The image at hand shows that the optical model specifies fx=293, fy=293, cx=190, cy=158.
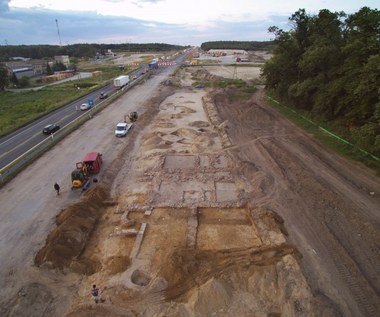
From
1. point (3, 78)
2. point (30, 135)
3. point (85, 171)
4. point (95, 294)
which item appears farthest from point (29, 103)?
point (95, 294)

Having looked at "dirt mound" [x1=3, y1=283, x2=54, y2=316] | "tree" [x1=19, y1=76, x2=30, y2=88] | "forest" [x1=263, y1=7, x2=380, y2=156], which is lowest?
"tree" [x1=19, y1=76, x2=30, y2=88]

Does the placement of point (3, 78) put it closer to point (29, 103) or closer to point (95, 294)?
point (29, 103)

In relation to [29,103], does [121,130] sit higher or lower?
higher

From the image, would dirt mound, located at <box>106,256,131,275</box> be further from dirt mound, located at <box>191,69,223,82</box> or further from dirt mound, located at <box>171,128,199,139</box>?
dirt mound, located at <box>191,69,223,82</box>

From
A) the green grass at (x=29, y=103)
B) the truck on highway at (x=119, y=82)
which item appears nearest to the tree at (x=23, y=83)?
the green grass at (x=29, y=103)

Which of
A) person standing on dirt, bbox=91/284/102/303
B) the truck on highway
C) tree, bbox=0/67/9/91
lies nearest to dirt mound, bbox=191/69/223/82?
the truck on highway

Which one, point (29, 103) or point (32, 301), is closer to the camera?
point (32, 301)

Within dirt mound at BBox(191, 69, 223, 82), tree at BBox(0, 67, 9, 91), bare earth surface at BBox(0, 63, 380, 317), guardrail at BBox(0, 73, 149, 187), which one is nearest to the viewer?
bare earth surface at BBox(0, 63, 380, 317)
